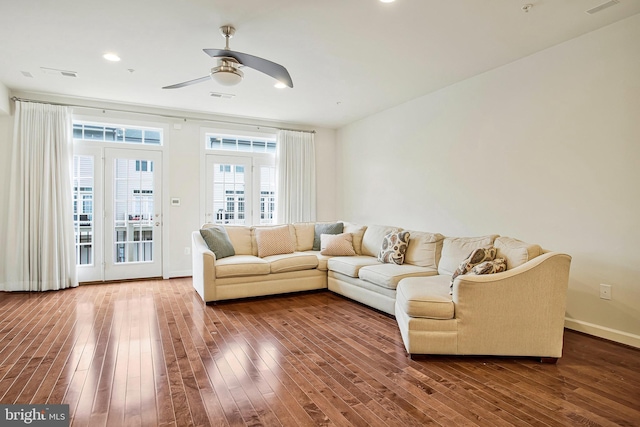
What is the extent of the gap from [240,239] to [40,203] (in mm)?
2811

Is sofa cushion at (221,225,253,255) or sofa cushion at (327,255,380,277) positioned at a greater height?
sofa cushion at (221,225,253,255)

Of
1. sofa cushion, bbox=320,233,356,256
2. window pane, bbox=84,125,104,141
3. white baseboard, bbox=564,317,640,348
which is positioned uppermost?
window pane, bbox=84,125,104,141

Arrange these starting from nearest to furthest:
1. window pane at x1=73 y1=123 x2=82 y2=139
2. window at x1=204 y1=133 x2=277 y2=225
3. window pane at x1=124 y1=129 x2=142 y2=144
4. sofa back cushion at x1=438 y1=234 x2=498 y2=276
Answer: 1. sofa back cushion at x1=438 y1=234 x2=498 y2=276
2. window pane at x1=73 y1=123 x2=82 y2=139
3. window pane at x1=124 y1=129 x2=142 y2=144
4. window at x1=204 y1=133 x2=277 y2=225

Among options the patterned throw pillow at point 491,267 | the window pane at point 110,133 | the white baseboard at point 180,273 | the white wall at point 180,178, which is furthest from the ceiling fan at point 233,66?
the white baseboard at point 180,273

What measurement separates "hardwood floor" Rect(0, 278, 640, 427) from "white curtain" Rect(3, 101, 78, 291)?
4.25ft

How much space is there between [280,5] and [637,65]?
303cm

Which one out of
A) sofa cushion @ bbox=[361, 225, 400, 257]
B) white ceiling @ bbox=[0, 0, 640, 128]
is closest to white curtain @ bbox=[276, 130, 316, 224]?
white ceiling @ bbox=[0, 0, 640, 128]

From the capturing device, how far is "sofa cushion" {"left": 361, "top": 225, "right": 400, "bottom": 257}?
4.95 m

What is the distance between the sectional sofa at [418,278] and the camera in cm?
269

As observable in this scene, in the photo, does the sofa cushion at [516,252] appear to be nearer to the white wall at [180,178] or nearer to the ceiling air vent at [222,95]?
the ceiling air vent at [222,95]

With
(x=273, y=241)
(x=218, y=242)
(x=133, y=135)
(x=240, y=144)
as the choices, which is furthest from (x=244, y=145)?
(x=218, y=242)

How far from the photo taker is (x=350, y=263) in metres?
4.46

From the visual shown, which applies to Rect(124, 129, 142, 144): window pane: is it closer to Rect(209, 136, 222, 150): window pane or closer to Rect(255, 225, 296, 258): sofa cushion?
Rect(209, 136, 222, 150): window pane

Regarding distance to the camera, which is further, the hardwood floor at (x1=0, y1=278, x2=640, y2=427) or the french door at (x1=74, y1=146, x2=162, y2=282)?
the french door at (x1=74, y1=146, x2=162, y2=282)
